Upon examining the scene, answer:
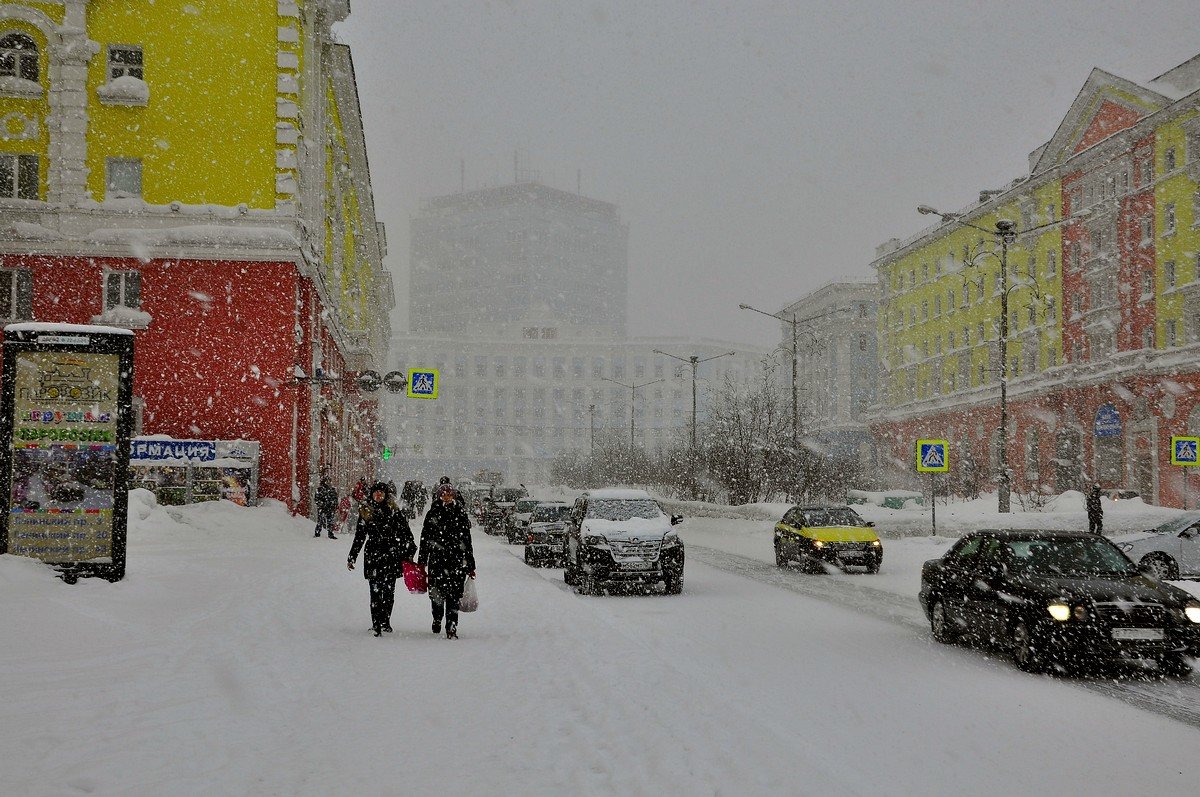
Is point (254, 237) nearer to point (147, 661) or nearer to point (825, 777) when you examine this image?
point (147, 661)

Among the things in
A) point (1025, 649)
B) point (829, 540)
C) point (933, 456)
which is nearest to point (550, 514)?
point (829, 540)

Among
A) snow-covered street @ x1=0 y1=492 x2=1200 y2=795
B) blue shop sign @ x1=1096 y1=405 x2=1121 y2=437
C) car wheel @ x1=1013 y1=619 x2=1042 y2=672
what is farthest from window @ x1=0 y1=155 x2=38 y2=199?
blue shop sign @ x1=1096 y1=405 x2=1121 y2=437

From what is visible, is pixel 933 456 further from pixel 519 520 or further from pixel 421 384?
pixel 421 384

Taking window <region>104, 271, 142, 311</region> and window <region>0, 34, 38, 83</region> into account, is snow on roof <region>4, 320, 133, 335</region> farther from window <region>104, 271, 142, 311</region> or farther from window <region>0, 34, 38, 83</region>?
window <region>0, 34, 38, 83</region>

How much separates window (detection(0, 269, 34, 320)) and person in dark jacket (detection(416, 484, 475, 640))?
78.3 ft

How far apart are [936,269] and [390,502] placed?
218 feet

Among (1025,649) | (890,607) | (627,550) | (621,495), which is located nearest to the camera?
(1025,649)

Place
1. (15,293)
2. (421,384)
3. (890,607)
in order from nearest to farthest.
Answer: (890,607) → (15,293) → (421,384)

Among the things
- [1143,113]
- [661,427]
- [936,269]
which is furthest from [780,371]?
[1143,113]

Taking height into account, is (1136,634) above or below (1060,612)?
below

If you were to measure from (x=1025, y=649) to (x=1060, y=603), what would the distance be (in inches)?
23.0

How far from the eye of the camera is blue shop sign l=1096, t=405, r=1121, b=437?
48.9 m

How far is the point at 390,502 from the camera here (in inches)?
512

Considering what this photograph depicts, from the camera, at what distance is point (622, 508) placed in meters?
19.0
